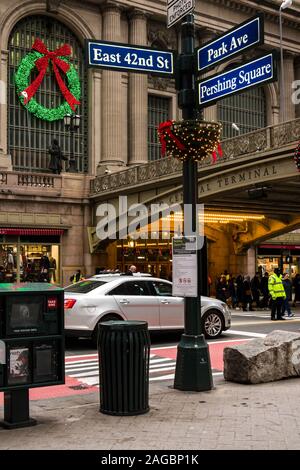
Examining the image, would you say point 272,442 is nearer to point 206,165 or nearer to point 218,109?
point 206,165

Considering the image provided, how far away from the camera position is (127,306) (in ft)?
45.0

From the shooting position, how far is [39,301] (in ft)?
22.5

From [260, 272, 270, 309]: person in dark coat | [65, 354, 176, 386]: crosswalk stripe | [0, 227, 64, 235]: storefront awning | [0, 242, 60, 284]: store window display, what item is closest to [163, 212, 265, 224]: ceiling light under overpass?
[260, 272, 270, 309]: person in dark coat

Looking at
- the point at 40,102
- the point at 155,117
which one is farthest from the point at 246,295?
the point at 155,117

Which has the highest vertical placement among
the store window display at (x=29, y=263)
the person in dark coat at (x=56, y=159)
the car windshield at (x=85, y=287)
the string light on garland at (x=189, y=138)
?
the person in dark coat at (x=56, y=159)

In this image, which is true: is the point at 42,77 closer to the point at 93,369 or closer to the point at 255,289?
the point at 255,289

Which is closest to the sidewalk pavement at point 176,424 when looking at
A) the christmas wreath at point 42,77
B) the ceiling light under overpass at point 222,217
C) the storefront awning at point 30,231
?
the ceiling light under overpass at point 222,217

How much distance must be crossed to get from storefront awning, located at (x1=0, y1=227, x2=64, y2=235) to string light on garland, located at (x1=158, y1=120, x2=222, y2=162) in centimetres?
2119

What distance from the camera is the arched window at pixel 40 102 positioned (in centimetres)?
3388

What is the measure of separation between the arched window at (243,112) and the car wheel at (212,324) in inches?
1108

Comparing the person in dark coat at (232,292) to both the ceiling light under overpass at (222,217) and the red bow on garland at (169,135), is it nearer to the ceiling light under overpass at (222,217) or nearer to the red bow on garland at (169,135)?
the ceiling light under overpass at (222,217)

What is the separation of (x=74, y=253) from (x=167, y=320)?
18158 mm

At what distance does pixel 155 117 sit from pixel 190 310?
3271cm

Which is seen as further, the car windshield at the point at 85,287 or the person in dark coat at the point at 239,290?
the person in dark coat at the point at 239,290
